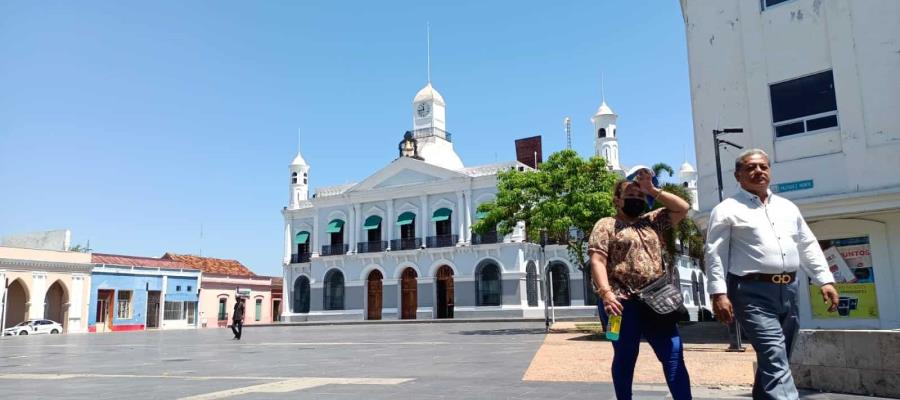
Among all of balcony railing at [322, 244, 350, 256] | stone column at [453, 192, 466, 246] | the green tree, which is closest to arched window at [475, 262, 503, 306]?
stone column at [453, 192, 466, 246]

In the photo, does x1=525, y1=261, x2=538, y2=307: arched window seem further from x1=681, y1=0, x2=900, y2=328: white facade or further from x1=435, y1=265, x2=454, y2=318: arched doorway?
x1=681, y1=0, x2=900, y2=328: white facade

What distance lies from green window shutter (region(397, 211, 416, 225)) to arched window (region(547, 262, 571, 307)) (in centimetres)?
939

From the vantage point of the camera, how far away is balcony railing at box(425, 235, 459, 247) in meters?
40.4

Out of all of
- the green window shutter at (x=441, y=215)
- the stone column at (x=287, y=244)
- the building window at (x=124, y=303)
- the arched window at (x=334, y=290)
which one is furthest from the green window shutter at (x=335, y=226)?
the building window at (x=124, y=303)

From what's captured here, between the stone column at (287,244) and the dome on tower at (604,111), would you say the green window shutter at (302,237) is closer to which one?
the stone column at (287,244)

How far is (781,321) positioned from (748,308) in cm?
24

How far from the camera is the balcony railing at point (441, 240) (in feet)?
132

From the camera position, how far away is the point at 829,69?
13289mm

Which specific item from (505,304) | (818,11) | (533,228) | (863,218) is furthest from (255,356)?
(505,304)

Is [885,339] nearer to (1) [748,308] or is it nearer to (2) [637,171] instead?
(1) [748,308]

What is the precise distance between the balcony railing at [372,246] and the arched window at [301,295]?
5.30 meters

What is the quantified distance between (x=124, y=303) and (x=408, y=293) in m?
18.9

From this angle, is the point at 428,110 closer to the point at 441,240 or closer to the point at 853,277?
the point at 441,240

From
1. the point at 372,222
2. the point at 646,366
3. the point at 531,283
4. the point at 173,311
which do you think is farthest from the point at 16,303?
the point at 646,366
